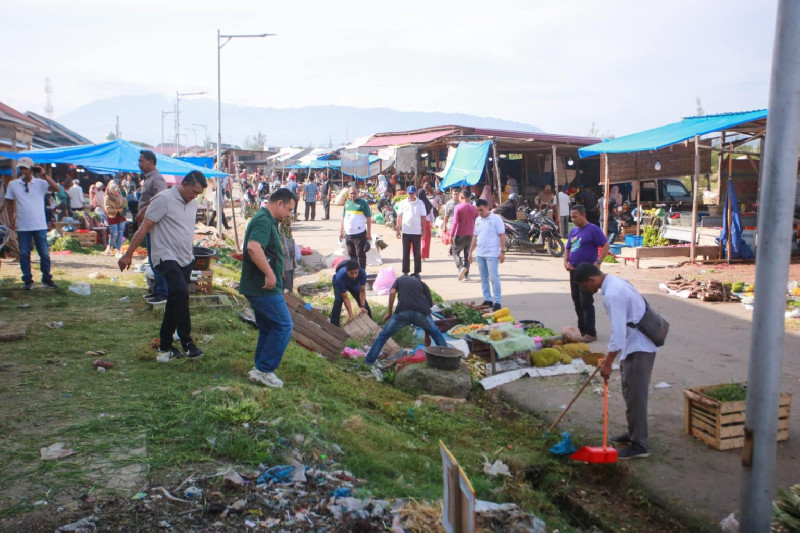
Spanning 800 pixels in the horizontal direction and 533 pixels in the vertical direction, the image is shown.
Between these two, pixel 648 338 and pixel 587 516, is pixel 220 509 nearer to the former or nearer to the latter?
pixel 587 516

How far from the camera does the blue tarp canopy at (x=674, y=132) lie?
45.9ft

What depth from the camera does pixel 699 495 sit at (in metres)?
4.63

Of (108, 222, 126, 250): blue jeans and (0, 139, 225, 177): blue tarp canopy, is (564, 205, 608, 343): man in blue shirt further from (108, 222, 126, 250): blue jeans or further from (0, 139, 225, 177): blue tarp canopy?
(108, 222, 126, 250): blue jeans

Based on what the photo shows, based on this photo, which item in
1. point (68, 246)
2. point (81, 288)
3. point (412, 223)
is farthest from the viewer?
point (68, 246)

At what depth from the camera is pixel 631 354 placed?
5273 mm

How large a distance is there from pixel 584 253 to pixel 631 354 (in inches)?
135

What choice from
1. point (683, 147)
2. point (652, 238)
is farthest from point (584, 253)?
point (683, 147)

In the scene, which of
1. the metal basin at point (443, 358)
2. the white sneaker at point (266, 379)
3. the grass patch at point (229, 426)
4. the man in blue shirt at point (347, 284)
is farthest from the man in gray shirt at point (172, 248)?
the man in blue shirt at point (347, 284)

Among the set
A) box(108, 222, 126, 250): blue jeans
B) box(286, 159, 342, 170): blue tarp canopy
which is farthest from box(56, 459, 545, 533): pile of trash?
box(286, 159, 342, 170): blue tarp canopy

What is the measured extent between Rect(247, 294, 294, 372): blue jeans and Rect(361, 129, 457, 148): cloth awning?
1914 centimetres

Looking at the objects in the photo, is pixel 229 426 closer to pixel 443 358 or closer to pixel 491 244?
pixel 443 358

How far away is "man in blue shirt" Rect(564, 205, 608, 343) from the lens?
334 inches

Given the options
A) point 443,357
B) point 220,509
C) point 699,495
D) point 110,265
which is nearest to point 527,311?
point 443,357

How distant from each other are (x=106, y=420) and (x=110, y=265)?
994 centimetres
